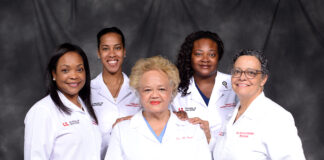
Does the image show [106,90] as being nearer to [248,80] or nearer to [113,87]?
[113,87]

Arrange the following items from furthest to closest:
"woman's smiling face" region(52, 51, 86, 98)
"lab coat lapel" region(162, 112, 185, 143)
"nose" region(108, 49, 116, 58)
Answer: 1. "nose" region(108, 49, 116, 58)
2. "woman's smiling face" region(52, 51, 86, 98)
3. "lab coat lapel" region(162, 112, 185, 143)

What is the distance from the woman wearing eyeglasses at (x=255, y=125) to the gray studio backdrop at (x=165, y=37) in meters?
2.13

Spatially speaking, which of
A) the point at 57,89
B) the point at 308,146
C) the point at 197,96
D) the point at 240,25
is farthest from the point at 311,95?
the point at 57,89

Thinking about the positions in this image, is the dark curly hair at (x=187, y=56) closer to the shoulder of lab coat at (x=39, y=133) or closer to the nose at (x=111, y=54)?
the nose at (x=111, y=54)

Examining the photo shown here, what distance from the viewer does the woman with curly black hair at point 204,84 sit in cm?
387

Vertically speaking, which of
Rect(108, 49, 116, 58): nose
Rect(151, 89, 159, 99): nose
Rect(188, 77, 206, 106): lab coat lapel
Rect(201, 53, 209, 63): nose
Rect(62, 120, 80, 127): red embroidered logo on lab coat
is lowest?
Rect(62, 120, 80, 127): red embroidered logo on lab coat

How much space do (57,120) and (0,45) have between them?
7.89ft

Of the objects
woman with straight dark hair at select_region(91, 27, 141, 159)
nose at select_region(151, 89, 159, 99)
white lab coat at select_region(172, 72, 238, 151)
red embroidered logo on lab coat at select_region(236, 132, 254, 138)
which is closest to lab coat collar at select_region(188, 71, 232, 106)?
white lab coat at select_region(172, 72, 238, 151)

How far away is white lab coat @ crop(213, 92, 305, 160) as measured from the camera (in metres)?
2.91

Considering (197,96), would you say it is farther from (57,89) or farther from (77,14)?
(77,14)

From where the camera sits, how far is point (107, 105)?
3912mm

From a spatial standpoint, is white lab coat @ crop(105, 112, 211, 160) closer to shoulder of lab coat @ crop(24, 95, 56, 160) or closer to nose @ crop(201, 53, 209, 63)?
shoulder of lab coat @ crop(24, 95, 56, 160)

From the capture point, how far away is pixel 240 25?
5.34 m

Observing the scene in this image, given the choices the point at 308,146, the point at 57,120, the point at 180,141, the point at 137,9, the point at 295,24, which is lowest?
the point at 308,146
